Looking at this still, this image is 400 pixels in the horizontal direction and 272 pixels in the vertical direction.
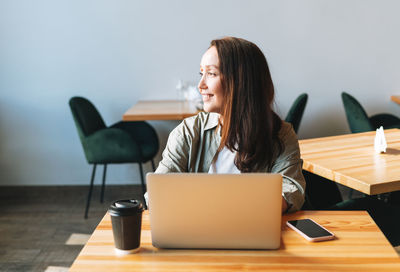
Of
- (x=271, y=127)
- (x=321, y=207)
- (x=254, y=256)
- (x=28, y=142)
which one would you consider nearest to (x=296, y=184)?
(x=271, y=127)

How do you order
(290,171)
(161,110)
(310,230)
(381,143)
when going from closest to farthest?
(310,230), (290,171), (381,143), (161,110)

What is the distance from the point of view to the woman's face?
1.66 metres

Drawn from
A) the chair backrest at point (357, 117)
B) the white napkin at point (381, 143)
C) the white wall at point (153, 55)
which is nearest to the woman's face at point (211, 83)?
the white napkin at point (381, 143)

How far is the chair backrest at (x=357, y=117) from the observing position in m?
3.42

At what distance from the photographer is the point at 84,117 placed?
3.66 m

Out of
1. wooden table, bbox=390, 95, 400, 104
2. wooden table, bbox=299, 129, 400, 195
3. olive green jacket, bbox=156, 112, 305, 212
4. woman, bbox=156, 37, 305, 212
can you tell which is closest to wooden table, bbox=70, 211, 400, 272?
woman, bbox=156, 37, 305, 212

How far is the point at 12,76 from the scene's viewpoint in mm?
4227

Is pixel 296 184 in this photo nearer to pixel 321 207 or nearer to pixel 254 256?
pixel 254 256

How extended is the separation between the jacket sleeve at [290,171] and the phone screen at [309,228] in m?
0.11

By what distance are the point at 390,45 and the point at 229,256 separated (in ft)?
11.8

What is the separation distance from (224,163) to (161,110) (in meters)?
2.07

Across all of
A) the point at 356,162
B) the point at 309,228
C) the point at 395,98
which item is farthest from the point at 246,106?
the point at 395,98

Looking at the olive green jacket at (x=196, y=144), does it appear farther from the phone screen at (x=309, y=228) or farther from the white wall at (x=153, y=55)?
the white wall at (x=153, y=55)

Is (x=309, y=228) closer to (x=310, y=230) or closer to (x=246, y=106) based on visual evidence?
(x=310, y=230)
